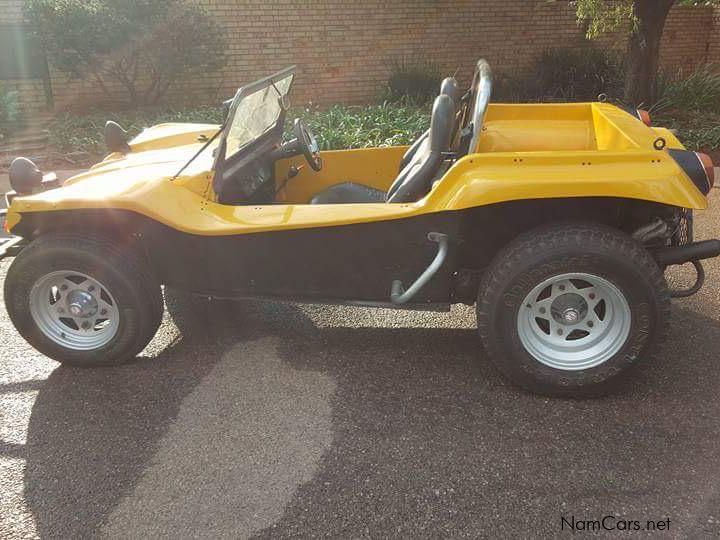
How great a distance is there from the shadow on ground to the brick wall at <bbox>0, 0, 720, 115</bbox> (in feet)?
24.4

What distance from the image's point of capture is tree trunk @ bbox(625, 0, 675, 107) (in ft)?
23.9

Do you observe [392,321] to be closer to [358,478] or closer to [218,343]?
[218,343]

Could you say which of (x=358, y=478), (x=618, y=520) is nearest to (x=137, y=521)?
(x=358, y=478)

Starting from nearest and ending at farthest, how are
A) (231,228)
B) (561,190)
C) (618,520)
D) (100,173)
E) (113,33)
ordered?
(618,520) < (561,190) < (231,228) < (100,173) < (113,33)

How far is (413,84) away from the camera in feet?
31.4

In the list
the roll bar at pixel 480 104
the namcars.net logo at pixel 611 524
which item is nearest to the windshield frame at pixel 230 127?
the roll bar at pixel 480 104

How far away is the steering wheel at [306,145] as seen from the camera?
3.37 metres

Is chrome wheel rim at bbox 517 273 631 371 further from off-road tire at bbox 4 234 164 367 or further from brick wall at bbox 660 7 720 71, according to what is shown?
brick wall at bbox 660 7 720 71

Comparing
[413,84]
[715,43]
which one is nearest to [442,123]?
[413,84]

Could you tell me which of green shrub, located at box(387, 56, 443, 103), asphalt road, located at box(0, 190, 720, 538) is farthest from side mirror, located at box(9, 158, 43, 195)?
green shrub, located at box(387, 56, 443, 103)

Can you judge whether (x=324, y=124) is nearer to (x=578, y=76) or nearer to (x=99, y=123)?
(x=99, y=123)

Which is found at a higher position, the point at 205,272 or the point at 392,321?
the point at 205,272

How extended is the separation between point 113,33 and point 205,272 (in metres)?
6.43

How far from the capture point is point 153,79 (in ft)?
28.8
